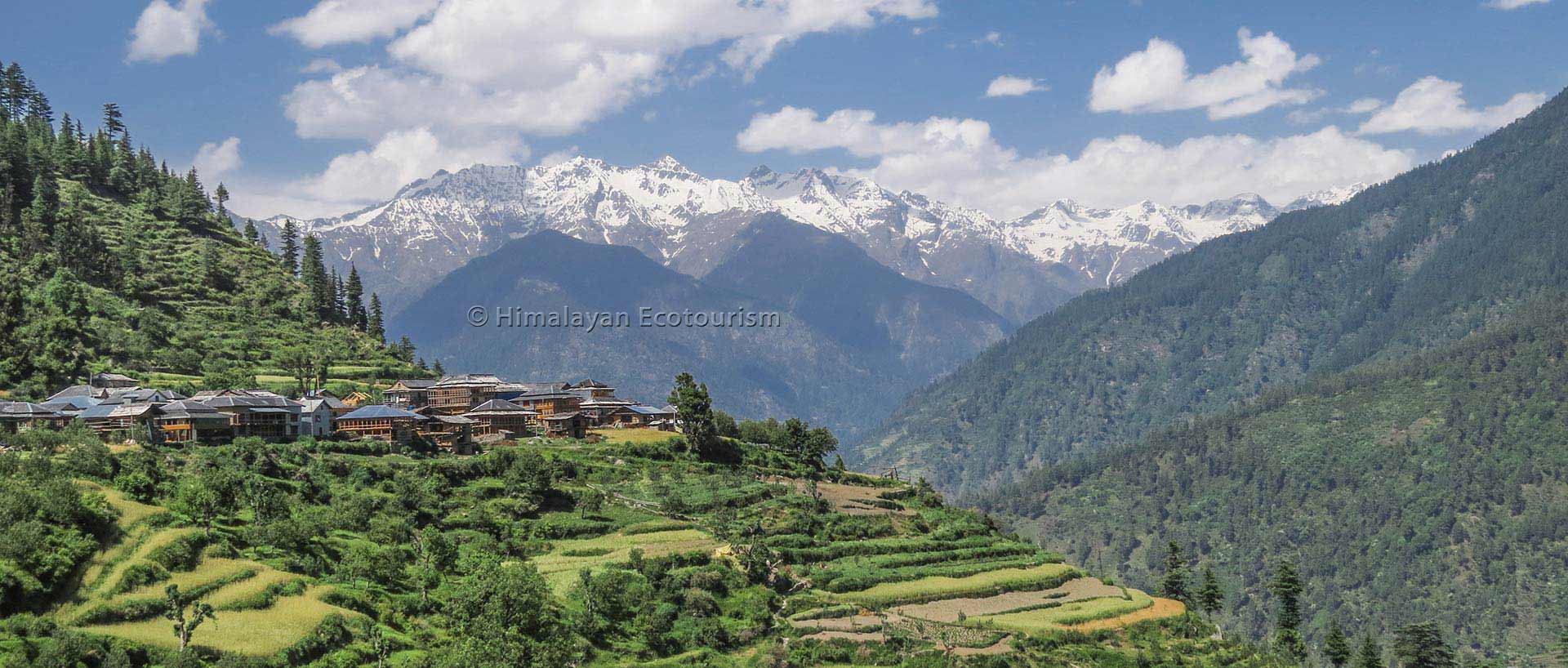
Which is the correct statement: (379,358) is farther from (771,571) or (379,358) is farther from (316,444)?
(771,571)

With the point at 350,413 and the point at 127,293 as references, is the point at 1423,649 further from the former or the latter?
the point at 127,293

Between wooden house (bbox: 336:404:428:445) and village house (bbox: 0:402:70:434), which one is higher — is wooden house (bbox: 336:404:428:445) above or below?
below

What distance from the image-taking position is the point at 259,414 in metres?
113

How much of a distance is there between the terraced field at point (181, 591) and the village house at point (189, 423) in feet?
76.8

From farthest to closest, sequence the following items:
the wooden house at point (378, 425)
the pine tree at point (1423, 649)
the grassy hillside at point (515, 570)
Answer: the pine tree at point (1423, 649) < the wooden house at point (378, 425) < the grassy hillside at point (515, 570)

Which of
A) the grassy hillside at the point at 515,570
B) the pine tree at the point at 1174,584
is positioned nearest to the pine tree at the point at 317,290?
the grassy hillside at the point at 515,570

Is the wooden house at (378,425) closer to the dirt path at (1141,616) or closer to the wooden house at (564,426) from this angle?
the wooden house at (564,426)

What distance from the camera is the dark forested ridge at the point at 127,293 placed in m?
131

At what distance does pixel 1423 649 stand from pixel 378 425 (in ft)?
360

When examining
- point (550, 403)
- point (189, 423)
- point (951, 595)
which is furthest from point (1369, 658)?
point (189, 423)

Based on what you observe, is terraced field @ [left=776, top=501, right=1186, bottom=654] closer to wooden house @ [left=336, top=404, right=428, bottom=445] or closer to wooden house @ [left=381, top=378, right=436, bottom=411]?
wooden house @ [left=336, top=404, right=428, bottom=445]

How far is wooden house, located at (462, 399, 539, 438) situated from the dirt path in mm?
64348

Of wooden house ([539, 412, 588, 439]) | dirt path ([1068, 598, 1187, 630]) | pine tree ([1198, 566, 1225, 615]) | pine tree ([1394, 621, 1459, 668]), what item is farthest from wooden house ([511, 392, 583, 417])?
pine tree ([1394, 621, 1459, 668])

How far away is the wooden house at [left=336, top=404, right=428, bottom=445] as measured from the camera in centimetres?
12012
